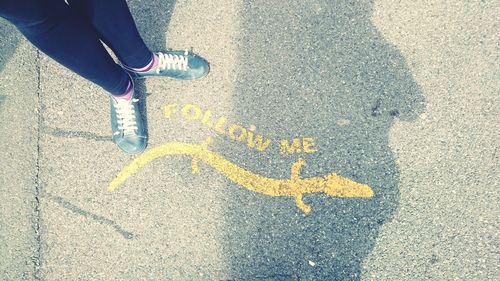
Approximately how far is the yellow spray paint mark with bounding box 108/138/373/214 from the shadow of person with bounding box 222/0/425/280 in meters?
0.04

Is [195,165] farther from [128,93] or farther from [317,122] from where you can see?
[317,122]

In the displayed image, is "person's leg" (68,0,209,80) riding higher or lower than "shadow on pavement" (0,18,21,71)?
higher

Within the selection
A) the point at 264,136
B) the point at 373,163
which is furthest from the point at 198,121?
the point at 373,163

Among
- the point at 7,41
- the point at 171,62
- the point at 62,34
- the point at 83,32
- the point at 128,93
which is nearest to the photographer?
the point at 62,34

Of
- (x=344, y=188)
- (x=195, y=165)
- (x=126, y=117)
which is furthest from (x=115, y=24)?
(x=344, y=188)

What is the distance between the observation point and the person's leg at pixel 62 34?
1.44 meters

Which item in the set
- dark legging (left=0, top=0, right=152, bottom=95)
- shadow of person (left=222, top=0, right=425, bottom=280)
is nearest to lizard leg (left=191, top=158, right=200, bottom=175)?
shadow of person (left=222, top=0, right=425, bottom=280)

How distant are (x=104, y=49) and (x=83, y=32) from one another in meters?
0.22

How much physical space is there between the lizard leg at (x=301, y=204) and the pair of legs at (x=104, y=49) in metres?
0.92

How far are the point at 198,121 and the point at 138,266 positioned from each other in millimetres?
899

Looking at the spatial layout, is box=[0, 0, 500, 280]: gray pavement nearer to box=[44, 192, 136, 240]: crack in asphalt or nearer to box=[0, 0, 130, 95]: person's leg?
box=[44, 192, 136, 240]: crack in asphalt

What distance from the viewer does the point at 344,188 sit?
2.35 m

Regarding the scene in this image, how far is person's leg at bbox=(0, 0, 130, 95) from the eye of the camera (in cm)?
A: 144

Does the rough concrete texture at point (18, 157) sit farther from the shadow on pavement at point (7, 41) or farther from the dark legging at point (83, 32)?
the dark legging at point (83, 32)
